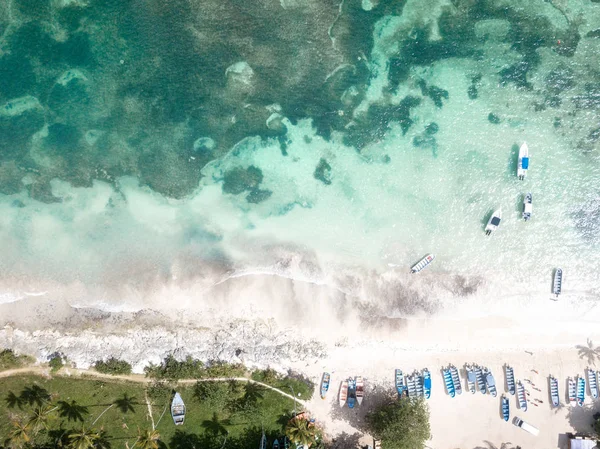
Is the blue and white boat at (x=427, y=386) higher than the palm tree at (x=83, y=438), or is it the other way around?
the blue and white boat at (x=427, y=386)

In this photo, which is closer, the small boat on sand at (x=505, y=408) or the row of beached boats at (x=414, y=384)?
the row of beached boats at (x=414, y=384)

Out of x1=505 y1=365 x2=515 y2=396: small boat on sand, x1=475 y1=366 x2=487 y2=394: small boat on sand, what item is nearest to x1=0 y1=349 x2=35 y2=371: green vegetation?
x1=475 y1=366 x2=487 y2=394: small boat on sand

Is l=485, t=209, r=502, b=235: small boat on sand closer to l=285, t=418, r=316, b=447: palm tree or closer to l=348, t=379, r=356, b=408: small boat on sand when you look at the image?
l=348, t=379, r=356, b=408: small boat on sand

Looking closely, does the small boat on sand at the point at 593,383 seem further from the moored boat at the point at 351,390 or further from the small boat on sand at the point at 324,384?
the small boat on sand at the point at 324,384

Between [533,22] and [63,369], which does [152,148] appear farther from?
[533,22]

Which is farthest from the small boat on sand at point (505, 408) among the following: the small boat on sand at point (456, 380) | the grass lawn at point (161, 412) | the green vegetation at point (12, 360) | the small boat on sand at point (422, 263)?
the green vegetation at point (12, 360)
